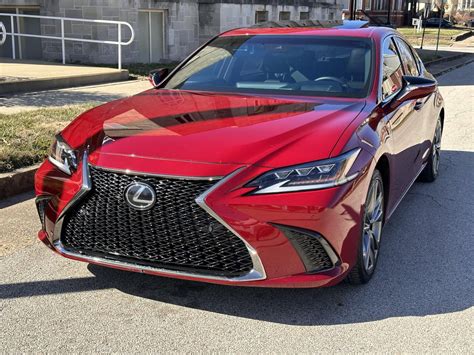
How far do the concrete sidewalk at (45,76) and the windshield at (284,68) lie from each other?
6.35m

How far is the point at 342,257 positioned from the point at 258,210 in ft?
2.04

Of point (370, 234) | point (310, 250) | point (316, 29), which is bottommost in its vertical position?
point (370, 234)

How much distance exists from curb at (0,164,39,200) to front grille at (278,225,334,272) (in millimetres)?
3440

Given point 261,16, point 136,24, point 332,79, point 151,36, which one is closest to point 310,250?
point 332,79

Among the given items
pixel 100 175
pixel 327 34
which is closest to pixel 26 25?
pixel 327 34

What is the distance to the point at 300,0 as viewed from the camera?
23219 millimetres

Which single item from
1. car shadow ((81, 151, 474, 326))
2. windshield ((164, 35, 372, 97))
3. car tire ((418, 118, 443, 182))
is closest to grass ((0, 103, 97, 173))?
windshield ((164, 35, 372, 97))

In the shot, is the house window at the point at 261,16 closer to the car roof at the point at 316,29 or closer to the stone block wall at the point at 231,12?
the stone block wall at the point at 231,12

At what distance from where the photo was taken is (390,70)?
190 inches

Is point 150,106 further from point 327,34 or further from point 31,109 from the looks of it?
point 31,109

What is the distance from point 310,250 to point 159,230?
2.82 feet

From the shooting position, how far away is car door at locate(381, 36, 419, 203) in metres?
4.40

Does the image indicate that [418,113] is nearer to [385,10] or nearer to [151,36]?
[151,36]

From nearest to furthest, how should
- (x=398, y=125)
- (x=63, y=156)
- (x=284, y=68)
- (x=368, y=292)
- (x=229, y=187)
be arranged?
(x=229, y=187) → (x=63, y=156) → (x=368, y=292) → (x=398, y=125) → (x=284, y=68)
